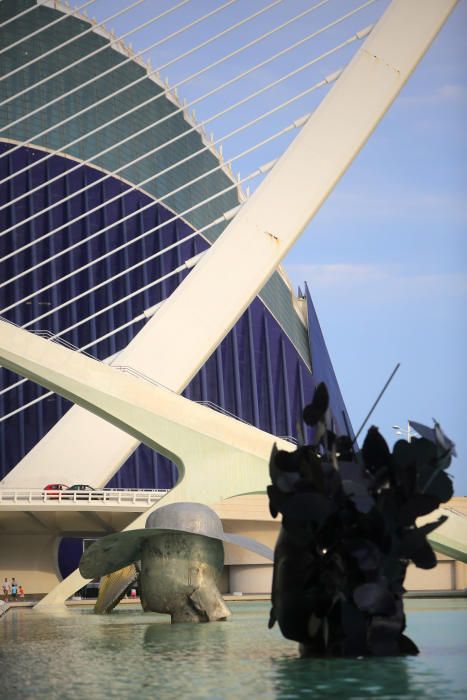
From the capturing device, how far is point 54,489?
3347cm

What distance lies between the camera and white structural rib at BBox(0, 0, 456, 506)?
3359cm

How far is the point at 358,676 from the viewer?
408 inches

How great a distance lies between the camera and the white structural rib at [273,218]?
33.6 metres

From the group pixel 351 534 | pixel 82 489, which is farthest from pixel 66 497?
pixel 351 534

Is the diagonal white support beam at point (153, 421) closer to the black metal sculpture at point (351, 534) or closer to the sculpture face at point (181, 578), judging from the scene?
the sculpture face at point (181, 578)

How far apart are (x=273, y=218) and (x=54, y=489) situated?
9.54m

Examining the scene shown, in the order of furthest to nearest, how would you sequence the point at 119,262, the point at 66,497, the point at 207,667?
1. the point at 119,262
2. the point at 66,497
3. the point at 207,667

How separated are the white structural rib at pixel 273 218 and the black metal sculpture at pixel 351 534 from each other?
21528mm

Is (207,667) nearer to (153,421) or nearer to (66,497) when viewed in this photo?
(153,421)

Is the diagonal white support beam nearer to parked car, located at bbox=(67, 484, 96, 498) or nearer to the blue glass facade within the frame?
parked car, located at bbox=(67, 484, 96, 498)

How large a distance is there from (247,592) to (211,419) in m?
15.0

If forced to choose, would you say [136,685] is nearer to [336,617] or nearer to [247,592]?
[336,617]

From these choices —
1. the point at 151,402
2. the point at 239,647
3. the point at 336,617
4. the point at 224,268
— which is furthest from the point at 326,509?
the point at 224,268

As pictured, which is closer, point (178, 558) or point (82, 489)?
point (178, 558)
